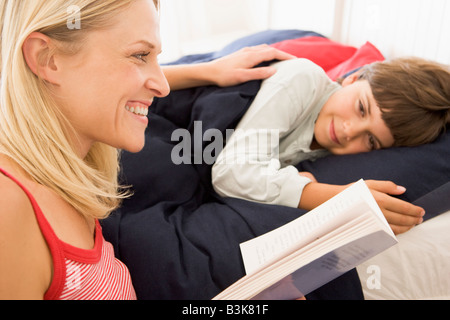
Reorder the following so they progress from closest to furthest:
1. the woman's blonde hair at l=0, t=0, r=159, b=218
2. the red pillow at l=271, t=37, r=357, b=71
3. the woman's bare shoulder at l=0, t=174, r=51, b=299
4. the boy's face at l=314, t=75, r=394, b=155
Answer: the woman's bare shoulder at l=0, t=174, r=51, b=299 → the woman's blonde hair at l=0, t=0, r=159, b=218 → the boy's face at l=314, t=75, r=394, b=155 → the red pillow at l=271, t=37, r=357, b=71

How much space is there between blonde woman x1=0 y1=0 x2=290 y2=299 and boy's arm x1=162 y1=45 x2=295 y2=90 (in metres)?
0.44

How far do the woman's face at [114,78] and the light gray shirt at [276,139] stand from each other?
0.35 meters

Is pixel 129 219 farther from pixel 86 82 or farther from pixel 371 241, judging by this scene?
pixel 371 241

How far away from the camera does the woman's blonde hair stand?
22.3 inches

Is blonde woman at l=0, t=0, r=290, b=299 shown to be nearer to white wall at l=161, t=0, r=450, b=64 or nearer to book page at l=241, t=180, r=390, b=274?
book page at l=241, t=180, r=390, b=274

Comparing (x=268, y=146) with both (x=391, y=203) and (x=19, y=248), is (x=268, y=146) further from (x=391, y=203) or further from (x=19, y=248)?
(x=19, y=248)

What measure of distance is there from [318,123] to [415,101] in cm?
28

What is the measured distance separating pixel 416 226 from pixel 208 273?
0.51m

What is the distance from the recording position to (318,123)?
1.18 metres

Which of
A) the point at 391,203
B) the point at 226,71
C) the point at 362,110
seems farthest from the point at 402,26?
the point at 391,203

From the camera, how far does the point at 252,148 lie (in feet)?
3.36

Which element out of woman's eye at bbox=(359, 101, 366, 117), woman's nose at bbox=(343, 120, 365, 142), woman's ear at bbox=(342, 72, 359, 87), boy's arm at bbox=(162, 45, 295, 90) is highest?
boy's arm at bbox=(162, 45, 295, 90)

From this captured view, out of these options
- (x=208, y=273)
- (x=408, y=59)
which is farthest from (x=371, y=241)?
(x=408, y=59)

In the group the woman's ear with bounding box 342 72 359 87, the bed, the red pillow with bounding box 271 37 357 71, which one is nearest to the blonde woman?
the bed
